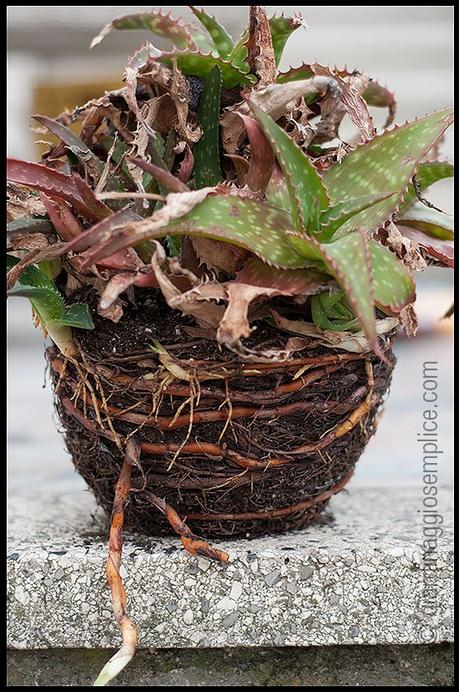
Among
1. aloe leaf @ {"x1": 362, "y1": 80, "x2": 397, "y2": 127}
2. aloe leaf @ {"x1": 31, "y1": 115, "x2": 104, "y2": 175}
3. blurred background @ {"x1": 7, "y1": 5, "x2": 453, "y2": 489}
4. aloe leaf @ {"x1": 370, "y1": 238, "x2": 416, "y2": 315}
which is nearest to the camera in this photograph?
aloe leaf @ {"x1": 370, "y1": 238, "x2": 416, "y2": 315}

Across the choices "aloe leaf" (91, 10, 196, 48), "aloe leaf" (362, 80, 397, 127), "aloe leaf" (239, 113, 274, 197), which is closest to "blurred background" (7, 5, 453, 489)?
"aloe leaf" (362, 80, 397, 127)

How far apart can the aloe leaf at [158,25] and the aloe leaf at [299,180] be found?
0.24 m

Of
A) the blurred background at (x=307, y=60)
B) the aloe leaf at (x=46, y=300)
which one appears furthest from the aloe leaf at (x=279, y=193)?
the blurred background at (x=307, y=60)

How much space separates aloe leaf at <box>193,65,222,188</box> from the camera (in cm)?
75

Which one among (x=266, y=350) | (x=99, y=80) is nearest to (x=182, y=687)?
(x=266, y=350)

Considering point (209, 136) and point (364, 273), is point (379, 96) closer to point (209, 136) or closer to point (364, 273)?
point (209, 136)

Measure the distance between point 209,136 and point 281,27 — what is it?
5.3 inches

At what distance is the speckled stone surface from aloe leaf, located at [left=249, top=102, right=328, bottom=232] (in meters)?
0.33

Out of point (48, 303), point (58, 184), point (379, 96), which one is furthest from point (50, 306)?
point (379, 96)

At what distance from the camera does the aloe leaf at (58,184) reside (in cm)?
69

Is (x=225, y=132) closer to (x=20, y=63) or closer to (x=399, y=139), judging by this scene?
(x=399, y=139)

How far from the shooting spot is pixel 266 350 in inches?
28.1

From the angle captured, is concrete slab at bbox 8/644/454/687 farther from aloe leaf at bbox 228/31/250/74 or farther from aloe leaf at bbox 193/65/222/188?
aloe leaf at bbox 228/31/250/74

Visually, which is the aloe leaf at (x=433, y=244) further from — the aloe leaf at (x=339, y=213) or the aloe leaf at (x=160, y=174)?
the aloe leaf at (x=160, y=174)
